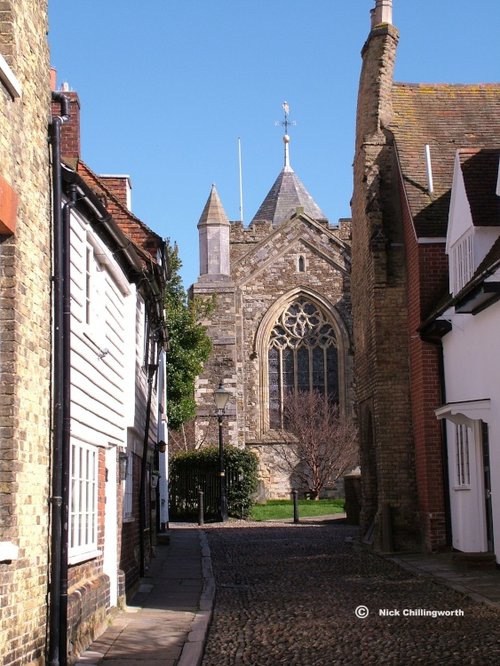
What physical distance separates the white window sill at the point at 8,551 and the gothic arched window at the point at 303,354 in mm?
43048

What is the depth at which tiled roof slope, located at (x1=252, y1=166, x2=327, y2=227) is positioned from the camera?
58.0m

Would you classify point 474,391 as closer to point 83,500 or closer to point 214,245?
point 83,500

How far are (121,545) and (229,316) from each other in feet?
116

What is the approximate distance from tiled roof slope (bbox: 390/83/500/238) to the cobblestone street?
7.03 metres

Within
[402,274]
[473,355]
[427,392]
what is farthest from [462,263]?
[402,274]

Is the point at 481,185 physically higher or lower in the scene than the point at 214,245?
lower

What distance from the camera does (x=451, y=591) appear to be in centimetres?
1302

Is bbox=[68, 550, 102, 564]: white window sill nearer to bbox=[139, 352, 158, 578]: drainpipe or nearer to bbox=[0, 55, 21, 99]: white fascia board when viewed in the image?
bbox=[0, 55, 21, 99]: white fascia board

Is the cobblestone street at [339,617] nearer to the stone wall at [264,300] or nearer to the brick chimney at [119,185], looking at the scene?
the brick chimney at [119,185]

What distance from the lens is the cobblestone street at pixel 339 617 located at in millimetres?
9203

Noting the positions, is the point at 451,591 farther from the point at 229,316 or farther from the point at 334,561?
the point at 229,316

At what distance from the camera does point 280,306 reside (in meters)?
50.1

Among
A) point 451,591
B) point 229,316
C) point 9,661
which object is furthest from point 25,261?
point 229,316

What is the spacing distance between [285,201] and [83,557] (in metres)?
50.1
